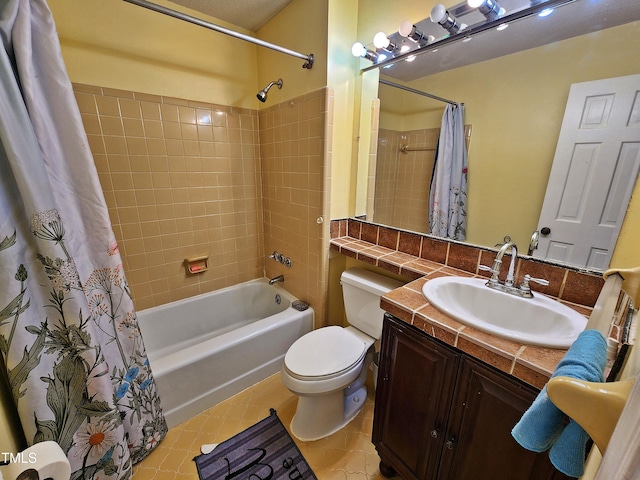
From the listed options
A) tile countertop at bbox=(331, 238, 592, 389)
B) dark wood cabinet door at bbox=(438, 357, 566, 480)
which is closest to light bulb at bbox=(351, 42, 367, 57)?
tile countertop at bbox=(331, 238, 592, 389)

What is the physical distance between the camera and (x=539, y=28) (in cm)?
95

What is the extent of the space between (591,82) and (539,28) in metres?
0.28

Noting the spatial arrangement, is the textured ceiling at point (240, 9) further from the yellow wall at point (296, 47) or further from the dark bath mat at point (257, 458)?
the dark bath mat at point (257, 458)

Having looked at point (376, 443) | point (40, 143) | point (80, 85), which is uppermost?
point (80, 85)

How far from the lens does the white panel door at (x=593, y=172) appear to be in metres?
0.83

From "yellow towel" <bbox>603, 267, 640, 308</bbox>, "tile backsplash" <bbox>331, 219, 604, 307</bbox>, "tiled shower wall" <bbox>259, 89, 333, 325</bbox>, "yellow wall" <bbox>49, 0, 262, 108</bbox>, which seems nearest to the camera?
"yellow towel" <bbox>603, 267, 640, 308</bbox>

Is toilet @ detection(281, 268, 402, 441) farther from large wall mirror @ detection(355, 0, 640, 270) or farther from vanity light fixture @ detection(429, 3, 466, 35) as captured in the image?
vanity light fixture @ detection(429, 3, 466, 35)

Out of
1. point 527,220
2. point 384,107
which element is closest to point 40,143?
point 384,107

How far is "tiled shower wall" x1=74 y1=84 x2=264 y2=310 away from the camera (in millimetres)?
1557

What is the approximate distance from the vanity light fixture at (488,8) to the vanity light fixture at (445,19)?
78 mm

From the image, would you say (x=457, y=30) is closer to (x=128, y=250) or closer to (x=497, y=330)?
(x=497, y=330)

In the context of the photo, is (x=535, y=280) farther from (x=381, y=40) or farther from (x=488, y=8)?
(x=381, y=40)

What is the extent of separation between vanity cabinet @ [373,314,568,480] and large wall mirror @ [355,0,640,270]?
586 mm

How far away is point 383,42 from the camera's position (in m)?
1.28
